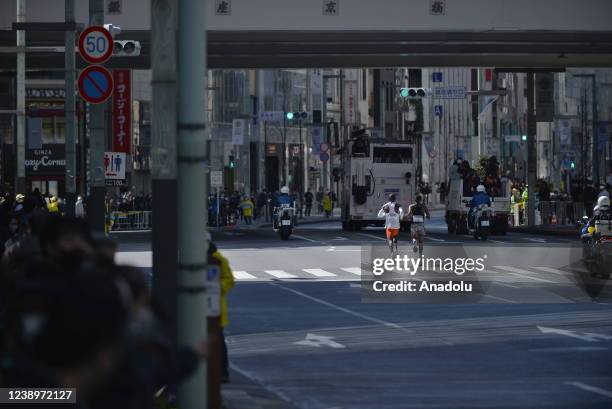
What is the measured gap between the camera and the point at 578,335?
2238 cm

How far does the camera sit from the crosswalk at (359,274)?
35719mm

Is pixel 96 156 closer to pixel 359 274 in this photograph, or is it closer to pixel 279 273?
pixel 279 273

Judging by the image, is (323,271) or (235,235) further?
(235,235)

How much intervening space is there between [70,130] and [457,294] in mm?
8082

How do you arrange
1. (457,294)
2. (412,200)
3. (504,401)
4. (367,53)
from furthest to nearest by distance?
(412,200) < (367,53) < (457,294) < (504,401)

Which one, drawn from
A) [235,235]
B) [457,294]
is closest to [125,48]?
[457,294]

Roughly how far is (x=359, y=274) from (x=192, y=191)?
2863 centimetres

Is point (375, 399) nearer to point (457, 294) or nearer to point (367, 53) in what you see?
point (457, 294)

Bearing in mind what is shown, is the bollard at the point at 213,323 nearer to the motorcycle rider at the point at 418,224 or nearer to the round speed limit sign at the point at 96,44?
the round speed limit sign at the point at 96,44

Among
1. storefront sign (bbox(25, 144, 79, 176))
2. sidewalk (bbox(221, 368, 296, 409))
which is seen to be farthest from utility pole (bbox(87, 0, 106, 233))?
storefront sign (bbox(25, 144, 79, 176))

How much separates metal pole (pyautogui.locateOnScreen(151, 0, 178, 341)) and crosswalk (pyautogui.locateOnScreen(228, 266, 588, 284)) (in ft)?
73.7

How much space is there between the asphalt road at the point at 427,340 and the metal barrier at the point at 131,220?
33934mm

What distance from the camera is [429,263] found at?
136 ft

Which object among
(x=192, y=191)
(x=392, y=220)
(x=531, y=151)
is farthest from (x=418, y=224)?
(x=192, y=191)
